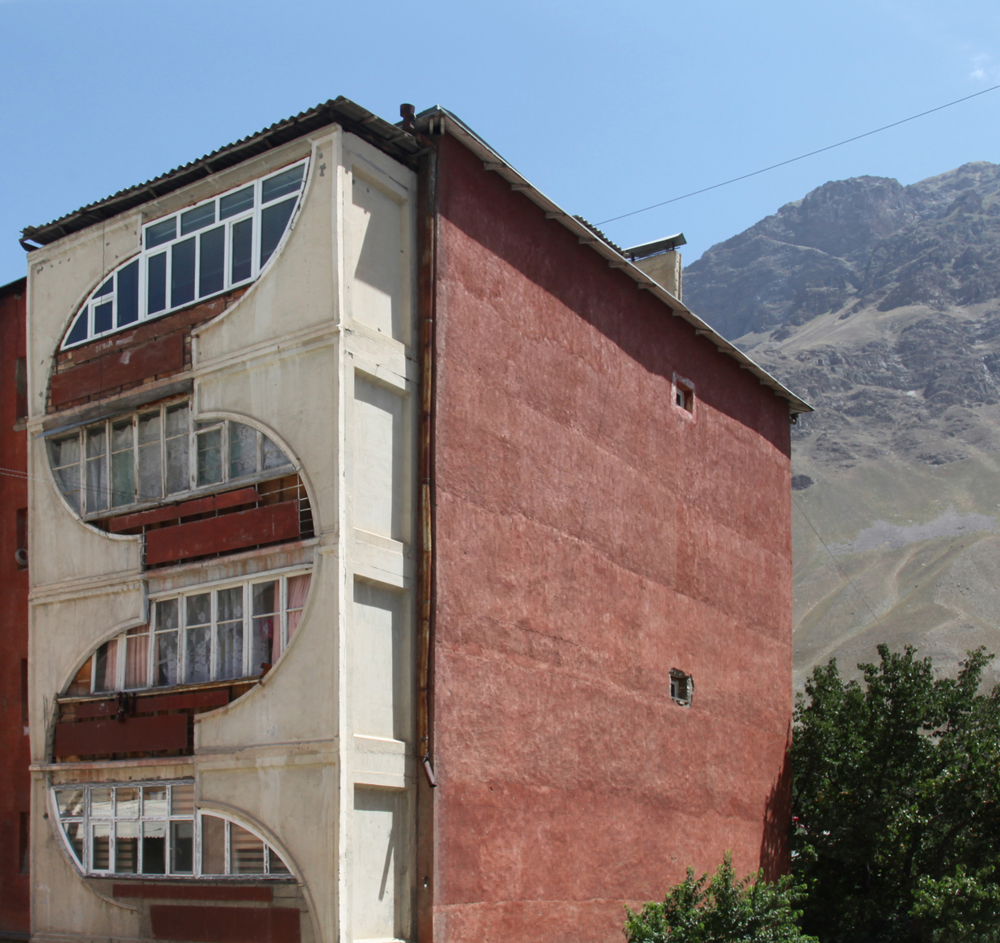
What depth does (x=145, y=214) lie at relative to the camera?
66.0 feet

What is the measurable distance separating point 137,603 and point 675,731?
11.1 m

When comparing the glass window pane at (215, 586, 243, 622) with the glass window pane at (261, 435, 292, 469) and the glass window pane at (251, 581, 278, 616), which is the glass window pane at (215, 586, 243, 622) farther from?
the glass window pane at (261, 435, 292, 469)

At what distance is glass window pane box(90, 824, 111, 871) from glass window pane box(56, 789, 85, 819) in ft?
1.54

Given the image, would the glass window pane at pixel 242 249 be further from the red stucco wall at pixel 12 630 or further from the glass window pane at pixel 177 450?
the red stucco wall at pixel 12 630

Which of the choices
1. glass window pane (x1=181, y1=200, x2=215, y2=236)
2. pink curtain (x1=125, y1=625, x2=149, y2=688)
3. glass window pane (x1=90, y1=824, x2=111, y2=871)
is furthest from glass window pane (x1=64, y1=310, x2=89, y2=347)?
glass window pane (x1=90, y1=824, x2=111, y2=871)

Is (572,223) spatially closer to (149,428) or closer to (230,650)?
(149,428)

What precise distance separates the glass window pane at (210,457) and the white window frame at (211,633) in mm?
1783

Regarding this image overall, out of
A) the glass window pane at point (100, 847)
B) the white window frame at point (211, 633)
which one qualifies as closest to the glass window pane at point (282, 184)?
the white window frame at point (211, 633)

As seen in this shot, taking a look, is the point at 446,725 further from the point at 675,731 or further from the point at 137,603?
the point at 675,731

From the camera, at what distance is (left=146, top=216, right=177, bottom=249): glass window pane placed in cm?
1972

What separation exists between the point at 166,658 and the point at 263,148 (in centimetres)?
844

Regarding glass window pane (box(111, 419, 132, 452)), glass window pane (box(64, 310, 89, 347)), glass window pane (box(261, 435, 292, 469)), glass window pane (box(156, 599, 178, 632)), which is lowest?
glass window pane (box(156, 599, 178, 632))

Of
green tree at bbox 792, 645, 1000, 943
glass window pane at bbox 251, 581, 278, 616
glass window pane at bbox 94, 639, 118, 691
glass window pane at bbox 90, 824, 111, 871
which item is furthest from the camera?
green tree at bbox 792, 645, 1000, 943

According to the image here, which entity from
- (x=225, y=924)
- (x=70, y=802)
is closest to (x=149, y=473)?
(x=70, y=802)
